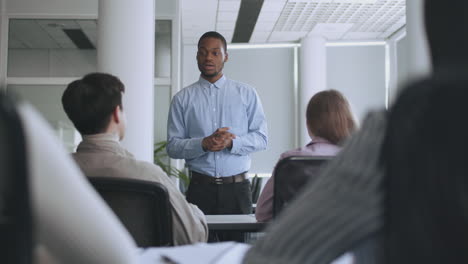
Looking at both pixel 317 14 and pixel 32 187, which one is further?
pixel 317 14

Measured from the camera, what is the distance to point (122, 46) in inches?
164

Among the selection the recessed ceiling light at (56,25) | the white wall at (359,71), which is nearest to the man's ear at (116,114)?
the recessed ceiling light at (56,25)

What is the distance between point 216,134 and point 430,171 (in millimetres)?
2239

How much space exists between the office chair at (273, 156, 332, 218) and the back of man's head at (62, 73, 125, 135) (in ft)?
2.06

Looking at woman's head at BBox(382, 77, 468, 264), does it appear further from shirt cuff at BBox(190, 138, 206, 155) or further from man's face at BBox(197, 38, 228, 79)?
man's face at BBox(197, 38, 228, 79)

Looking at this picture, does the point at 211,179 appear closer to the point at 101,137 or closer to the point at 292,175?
the point at 292,175

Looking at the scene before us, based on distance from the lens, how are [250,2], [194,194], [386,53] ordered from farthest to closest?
[386,53] < [250,2] < [194,194]

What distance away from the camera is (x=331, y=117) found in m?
2.08

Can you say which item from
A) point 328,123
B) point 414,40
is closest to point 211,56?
point 328,123

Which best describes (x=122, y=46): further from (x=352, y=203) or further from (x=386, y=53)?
Result: (x=386, y=53)

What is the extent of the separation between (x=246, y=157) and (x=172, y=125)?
1.60 ft

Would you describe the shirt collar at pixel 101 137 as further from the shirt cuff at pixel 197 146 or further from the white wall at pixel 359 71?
the white wall at pixel 359 71

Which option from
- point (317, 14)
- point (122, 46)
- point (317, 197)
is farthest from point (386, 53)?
point (317, 197)

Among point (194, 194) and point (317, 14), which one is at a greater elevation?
point (317, 14)
